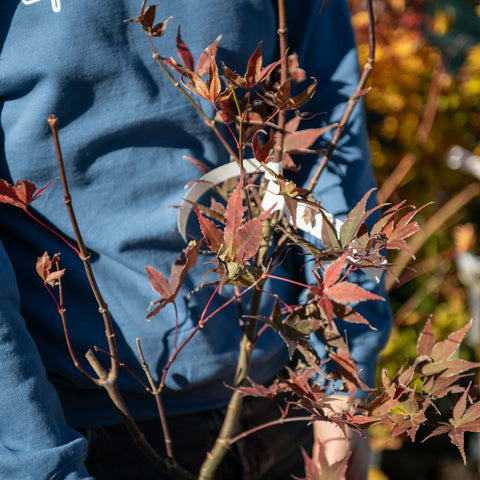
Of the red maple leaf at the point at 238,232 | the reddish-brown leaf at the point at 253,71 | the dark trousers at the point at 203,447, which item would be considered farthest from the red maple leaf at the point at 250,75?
the dark trousers at the point at 203,447

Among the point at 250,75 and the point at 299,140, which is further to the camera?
the point at 299,140

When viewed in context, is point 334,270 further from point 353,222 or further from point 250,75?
point 250,75

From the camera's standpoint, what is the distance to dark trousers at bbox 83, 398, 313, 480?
87 cm

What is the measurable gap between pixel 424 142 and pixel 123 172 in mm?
1576

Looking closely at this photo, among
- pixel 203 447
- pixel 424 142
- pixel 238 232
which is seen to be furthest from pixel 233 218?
pixel 424 142

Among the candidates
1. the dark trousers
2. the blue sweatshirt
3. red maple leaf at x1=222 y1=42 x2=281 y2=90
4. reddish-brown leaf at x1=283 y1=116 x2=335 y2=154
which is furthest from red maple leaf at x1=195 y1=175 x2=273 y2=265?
the dark trousers

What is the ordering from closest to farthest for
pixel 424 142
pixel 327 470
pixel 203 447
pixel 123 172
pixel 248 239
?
pixel 248 239
pixel 327 470
pixel 123 172
pixel 203 447
pixel 424 142

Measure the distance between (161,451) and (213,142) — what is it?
1.75 ft

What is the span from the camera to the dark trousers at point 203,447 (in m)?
0.87

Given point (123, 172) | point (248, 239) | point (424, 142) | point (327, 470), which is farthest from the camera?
point (424, 142)

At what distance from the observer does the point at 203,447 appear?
0.91 metres

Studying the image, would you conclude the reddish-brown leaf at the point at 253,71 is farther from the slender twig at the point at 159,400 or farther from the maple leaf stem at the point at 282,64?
the slender twig at the point at 159,400

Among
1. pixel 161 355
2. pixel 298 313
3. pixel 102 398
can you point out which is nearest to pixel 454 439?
pixel 298 313

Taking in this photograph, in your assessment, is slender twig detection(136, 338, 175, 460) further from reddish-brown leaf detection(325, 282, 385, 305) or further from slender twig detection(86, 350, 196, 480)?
reddish-brown leaf detection(325, 282, 385, 305)
